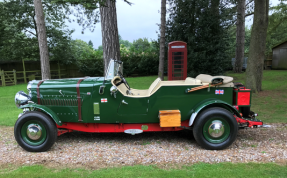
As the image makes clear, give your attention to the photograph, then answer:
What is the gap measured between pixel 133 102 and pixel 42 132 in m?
1.72

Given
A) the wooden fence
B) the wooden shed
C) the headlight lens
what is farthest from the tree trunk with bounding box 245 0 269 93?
the wooden fence

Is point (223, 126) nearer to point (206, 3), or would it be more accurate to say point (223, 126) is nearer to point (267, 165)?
point (267, 165)

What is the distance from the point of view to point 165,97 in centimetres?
354

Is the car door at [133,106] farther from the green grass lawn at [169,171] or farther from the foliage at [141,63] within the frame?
the foliage at [141,63]

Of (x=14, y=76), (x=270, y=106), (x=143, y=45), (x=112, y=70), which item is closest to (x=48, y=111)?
(x=112, y=70)

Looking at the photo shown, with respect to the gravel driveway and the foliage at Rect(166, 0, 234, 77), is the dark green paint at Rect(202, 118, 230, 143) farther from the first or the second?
the foliage at Rect(166, 0, 234, 77)

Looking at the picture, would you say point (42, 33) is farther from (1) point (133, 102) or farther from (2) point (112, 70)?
(1) point (133, 102)

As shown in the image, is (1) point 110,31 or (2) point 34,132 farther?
(1) point 110,31

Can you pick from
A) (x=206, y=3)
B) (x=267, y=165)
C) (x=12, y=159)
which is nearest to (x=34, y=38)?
(x=206, y=3)

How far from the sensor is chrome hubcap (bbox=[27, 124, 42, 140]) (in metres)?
3.47

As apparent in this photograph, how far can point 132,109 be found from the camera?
3.55 m

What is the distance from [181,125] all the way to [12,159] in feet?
9.71

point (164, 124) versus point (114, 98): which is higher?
point (114, 98)

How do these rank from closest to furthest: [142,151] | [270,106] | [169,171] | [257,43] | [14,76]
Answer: [169,171]
[142,151]
[270,106]
[257,43]
[14,76]
